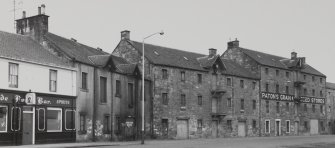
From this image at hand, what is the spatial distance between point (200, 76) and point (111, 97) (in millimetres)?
15745

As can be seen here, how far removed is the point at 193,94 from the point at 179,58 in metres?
4.55

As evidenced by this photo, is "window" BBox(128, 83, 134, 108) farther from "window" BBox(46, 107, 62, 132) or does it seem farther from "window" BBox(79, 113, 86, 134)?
"window" BBox(46, 107, 62, 132)

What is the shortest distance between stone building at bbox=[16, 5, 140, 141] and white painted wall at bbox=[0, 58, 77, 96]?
80 cm

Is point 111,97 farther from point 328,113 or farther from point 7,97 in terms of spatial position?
point 328,113

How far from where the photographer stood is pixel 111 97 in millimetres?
43688

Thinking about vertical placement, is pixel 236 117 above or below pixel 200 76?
below

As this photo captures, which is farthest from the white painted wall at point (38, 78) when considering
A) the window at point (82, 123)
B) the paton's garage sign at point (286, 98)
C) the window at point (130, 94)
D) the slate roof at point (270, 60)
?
the paton's garage sign at point (286, 98)

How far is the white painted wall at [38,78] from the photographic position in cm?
3312

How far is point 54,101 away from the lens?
122 ft

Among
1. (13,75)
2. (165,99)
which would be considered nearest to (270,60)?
(165,99)

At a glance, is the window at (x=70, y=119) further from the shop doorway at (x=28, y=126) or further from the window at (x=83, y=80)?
the shop doorway at (x=28, y=126)

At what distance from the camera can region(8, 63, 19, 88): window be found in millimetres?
33713

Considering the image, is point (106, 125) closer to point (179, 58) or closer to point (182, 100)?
point (182, 100)

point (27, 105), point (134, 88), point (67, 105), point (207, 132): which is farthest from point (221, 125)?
point (27, 105)
